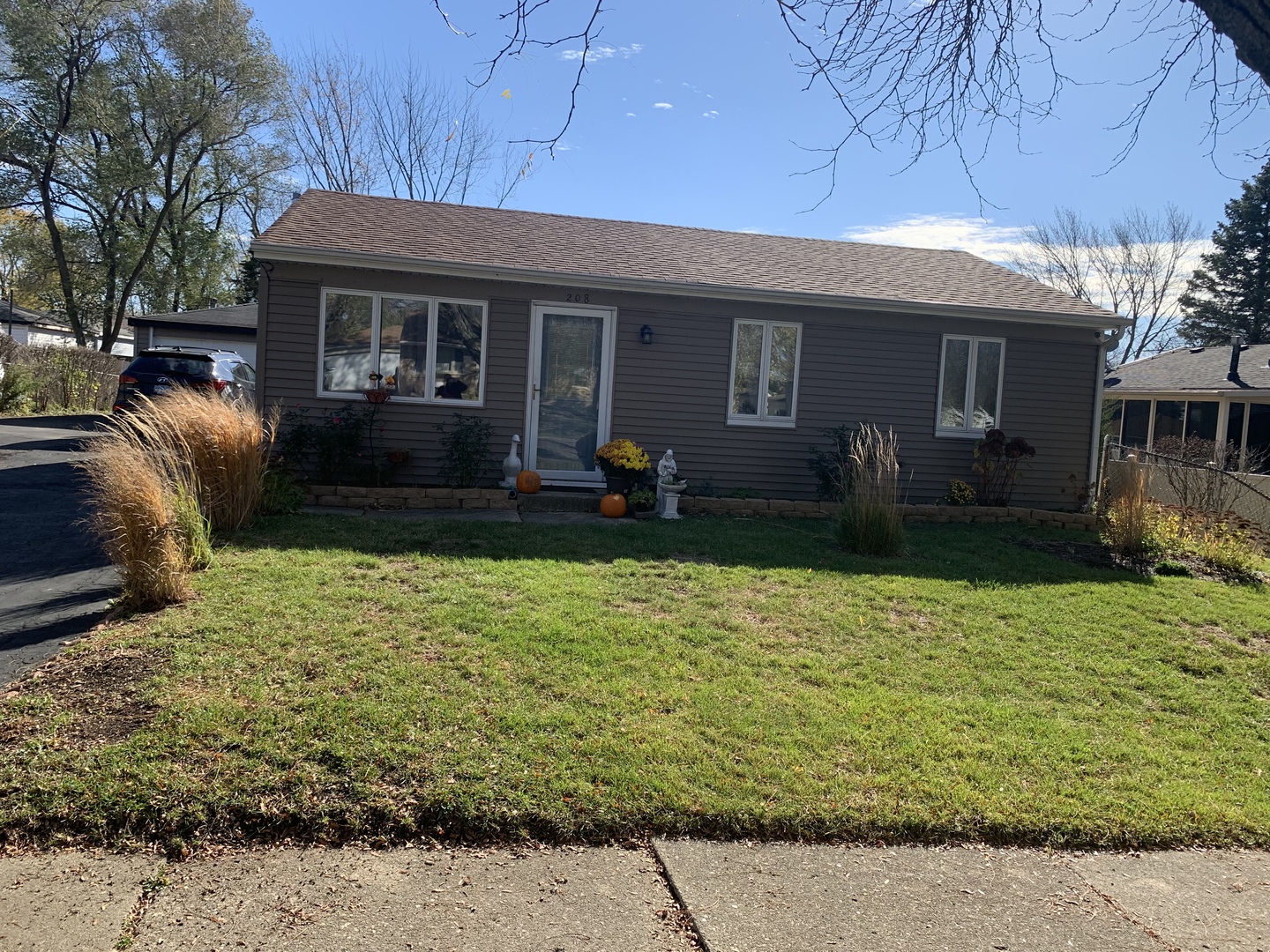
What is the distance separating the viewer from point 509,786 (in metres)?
3.68

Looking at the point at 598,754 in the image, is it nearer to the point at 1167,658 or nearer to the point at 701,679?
the point at 701,679

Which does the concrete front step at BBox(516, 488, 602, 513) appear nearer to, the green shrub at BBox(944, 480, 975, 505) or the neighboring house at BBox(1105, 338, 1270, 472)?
the green shrub at BBox(944, 480, 975, 505)

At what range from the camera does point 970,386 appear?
12219mm

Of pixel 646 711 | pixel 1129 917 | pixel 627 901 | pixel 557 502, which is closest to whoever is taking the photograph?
pixel 627 901

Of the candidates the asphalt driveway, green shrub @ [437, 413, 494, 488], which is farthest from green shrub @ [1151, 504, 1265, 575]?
the asphalt driveway

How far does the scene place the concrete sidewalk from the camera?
2842 mm

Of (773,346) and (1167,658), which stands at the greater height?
(773,346)

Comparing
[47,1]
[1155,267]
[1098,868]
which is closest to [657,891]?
[1098,868]

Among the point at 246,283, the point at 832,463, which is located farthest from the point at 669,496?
the point at 246,283

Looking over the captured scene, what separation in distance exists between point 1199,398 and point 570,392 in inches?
705

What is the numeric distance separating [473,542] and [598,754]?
4.15 metres

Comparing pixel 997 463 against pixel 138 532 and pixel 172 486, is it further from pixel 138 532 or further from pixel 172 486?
pixel 138 532

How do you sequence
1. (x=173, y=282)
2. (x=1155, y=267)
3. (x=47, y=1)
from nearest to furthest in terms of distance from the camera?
1. (x=47, y=1)
2. (x=173, y=282)
3. (x=1155, y=267)

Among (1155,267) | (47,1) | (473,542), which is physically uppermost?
(47,1)
